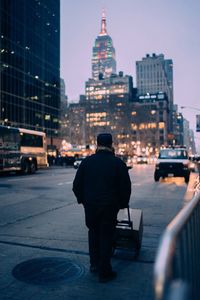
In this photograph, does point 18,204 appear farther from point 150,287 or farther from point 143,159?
point 143,159

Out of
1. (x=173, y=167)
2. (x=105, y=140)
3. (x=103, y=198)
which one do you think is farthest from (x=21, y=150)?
(x=103, y=198)

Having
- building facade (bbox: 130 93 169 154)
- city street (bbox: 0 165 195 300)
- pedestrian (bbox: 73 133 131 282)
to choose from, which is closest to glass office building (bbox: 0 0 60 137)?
city street (bbox: 0 165 195 300)

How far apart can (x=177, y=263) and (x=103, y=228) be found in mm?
2388

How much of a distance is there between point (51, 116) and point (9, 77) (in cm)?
1725

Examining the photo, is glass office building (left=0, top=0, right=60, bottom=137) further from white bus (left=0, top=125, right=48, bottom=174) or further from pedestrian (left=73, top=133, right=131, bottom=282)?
pedestrian (left=73, top=133, right=131, bottom=282)

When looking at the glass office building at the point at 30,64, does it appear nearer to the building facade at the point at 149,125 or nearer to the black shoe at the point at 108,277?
the black shoe at the point at 108,277

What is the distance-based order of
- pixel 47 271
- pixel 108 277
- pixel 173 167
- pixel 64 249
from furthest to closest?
pixel 173 167
pixel 64 249
pixel 47 271
pixel 108 277

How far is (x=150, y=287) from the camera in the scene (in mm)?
4117

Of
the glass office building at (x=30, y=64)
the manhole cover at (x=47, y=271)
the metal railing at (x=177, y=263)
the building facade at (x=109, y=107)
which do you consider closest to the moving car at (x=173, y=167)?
the manhole cover at (x=47, y=271)

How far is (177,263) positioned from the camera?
2.04 m

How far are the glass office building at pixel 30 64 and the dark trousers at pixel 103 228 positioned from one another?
53648mm

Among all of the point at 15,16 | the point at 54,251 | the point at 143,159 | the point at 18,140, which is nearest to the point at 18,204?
the point at 54,251

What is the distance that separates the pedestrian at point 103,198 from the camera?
436 centimetres

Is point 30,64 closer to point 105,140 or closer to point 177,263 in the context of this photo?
point 105,140
